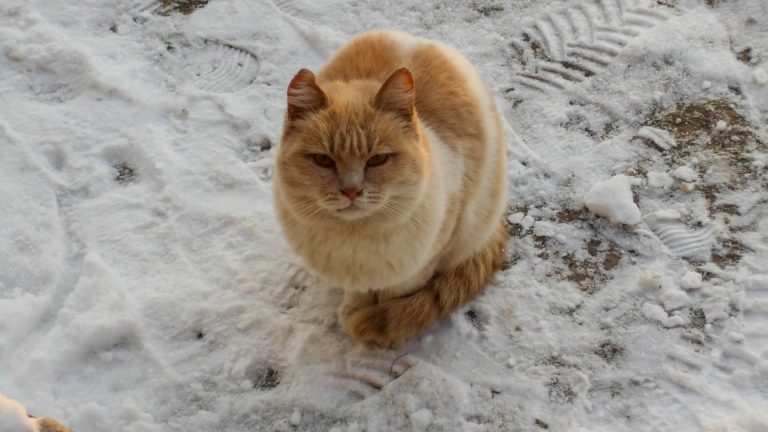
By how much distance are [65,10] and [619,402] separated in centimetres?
343

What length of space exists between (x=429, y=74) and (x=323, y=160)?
1.91 ft

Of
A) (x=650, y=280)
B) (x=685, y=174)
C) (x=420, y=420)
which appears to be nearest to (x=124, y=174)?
(x=420, y=420)

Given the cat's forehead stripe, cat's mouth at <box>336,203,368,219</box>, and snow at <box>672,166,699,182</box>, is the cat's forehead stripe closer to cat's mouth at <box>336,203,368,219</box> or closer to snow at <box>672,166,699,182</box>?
cat's mouth at <box>336,203,368,219</box>

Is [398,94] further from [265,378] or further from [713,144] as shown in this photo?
[713,144]

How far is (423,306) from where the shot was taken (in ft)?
7.79

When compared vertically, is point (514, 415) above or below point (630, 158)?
below

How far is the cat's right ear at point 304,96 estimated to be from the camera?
1.90m

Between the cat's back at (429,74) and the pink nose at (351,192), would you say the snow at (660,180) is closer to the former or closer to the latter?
the cat's back at (429,74)

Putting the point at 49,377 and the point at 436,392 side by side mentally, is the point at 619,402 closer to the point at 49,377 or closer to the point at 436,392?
the point at 436,392

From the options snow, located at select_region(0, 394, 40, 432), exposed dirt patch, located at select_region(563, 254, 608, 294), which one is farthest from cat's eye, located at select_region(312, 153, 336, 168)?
exposed dirt patch, located at select_region(563, 254, 608, 294)

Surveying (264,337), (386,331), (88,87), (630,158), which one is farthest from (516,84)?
(88,87)

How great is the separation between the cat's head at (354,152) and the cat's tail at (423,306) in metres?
0.47

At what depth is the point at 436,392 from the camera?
2.27 meters

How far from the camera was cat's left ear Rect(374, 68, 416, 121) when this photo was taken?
1908 mm
